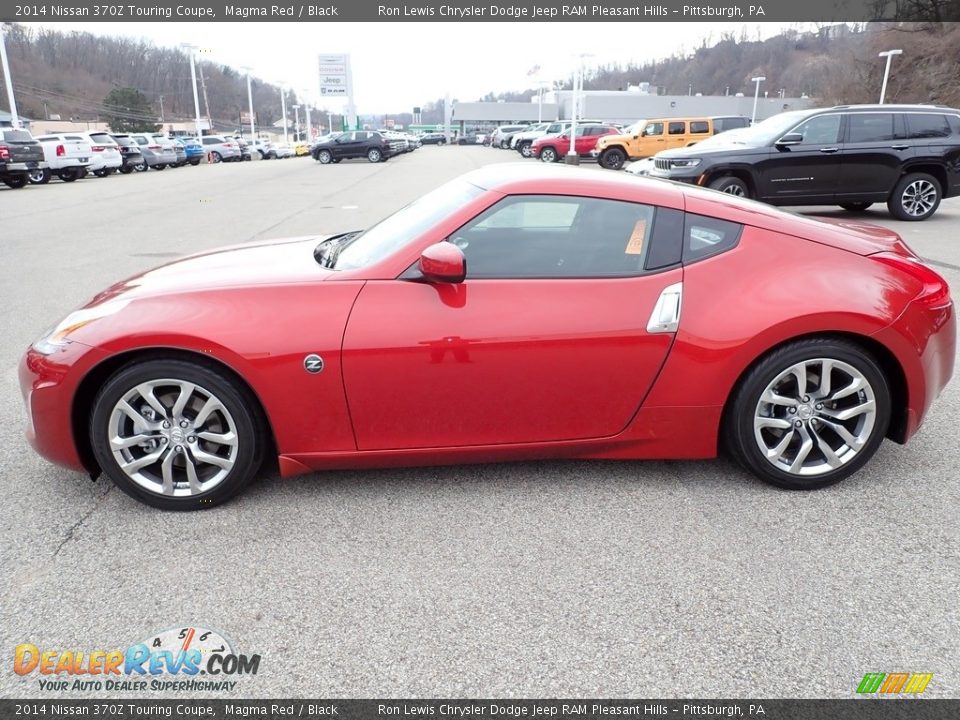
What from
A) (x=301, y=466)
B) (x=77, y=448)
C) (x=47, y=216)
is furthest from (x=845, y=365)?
(x=47, y=216)

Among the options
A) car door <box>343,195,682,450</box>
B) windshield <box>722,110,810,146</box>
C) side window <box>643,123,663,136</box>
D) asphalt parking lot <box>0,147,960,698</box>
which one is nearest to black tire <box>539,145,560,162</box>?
side window <box>643,123,663,136</box>

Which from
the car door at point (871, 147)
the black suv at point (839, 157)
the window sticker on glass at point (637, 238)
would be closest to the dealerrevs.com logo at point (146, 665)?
the window sticker on glass at point (637, 238)

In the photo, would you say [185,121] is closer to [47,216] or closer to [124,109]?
[124,109]

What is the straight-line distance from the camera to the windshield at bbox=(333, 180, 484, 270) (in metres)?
3.31

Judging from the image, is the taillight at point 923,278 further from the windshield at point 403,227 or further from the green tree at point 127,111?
the green tree at point 127,111

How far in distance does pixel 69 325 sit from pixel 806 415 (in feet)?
10.8

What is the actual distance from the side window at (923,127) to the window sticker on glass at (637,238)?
10.6 meters

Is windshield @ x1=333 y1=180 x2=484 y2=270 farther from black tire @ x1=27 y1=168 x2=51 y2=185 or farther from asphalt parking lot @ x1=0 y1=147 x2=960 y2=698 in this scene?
black tire @ x1=27 y1=168 x2=51 y2=185

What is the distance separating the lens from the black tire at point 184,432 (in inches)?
118

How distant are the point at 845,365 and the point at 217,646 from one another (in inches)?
109

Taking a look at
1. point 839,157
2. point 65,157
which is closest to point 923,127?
point 839,157

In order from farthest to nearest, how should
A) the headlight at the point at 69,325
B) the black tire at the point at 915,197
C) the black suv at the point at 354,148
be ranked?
the black suv at the point at 354,148, the black tire at the point at 915,197, the headlight at the point at 69,325

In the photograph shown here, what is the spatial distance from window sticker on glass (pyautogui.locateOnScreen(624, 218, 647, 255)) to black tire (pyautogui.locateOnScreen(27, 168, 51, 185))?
25255mm

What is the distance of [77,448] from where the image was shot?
122 inches
